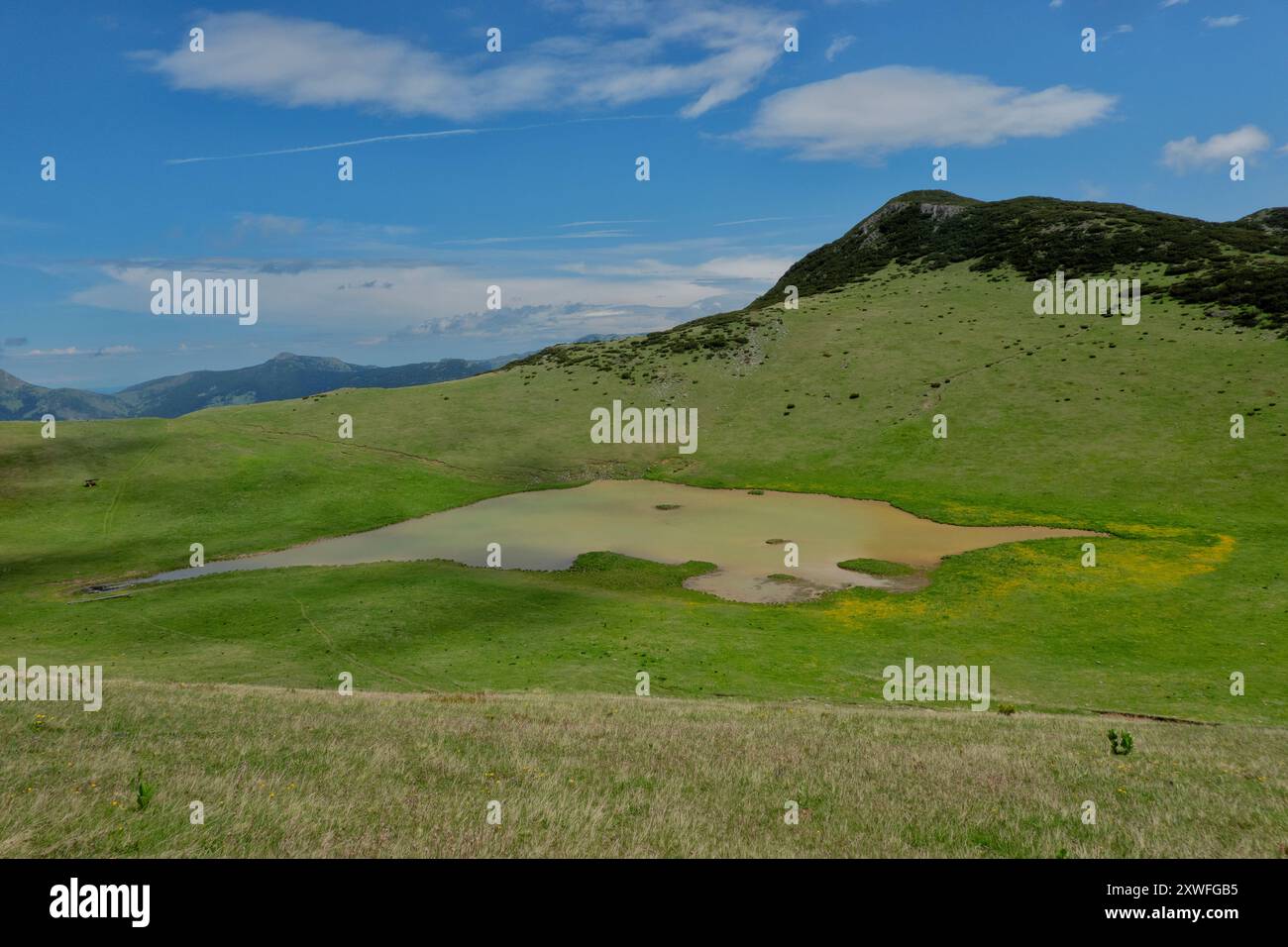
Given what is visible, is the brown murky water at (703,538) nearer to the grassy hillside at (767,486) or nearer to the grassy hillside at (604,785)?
the grassy hillside at (767,486)

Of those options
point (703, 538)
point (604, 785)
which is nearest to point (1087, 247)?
point (703, 538)

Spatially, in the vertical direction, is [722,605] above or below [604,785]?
below

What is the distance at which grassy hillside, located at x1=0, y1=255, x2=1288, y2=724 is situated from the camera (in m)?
35.2

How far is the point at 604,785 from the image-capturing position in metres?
13.2

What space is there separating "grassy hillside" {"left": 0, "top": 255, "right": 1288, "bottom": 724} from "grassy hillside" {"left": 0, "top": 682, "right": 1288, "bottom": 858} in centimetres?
1197

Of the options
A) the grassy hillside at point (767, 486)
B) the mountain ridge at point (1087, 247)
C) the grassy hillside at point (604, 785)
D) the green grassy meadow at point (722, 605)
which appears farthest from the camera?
the mountain ridge at point (1087, 247)

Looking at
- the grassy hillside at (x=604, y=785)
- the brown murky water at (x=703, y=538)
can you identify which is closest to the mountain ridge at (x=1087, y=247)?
the brown murky water at (x=703, y=538)

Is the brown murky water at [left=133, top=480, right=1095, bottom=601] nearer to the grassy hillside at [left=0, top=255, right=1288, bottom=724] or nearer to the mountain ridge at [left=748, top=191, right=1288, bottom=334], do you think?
the grassy hillside at [left=0, top=255, right=1288, bottom=724]

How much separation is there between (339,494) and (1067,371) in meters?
99.7

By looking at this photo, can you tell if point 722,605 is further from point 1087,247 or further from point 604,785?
point 1087,247

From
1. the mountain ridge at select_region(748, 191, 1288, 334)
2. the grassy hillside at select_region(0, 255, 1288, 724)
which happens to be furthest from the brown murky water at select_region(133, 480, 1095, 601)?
the mountain ridge at select_region(748, 191, 1288, 334)

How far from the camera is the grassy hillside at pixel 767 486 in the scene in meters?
35.2

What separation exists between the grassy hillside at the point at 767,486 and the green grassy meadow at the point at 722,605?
38 centimetres

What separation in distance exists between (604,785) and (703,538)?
5003 cm
